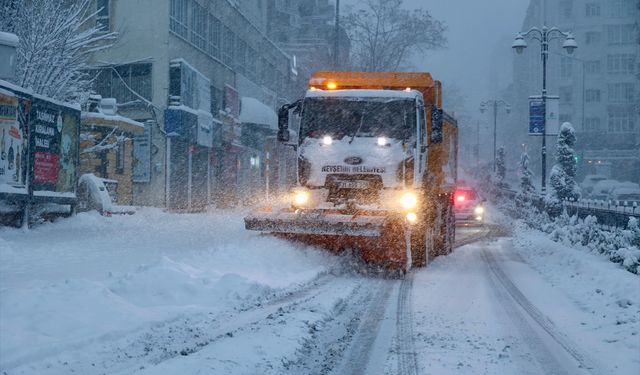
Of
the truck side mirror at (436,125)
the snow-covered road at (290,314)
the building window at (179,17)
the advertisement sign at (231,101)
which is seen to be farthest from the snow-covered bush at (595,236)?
the advertisement sign at (231,101)

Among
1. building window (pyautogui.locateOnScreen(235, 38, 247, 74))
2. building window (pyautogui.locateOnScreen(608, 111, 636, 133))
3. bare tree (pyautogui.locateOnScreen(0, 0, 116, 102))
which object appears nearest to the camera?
bare tree (pyautogui.locateOnScreen(0, 0, 116, 102))

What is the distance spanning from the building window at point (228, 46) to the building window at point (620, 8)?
60.0 meters

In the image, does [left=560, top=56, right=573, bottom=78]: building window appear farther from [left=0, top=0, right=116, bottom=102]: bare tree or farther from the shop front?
[left=0, top=0, right=116, bottom=102]: bare tree

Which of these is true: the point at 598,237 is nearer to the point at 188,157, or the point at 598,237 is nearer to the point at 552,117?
the point at 552,117

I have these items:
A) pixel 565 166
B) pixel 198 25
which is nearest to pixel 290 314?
pixel 565 166

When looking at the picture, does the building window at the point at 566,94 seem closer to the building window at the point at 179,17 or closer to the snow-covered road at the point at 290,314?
the building window at the point at 179,17

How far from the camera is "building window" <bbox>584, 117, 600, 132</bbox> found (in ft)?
284

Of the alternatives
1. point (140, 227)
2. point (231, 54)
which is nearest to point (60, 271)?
point (140, 227)

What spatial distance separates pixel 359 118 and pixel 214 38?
82.4ft

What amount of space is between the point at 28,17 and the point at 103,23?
9391mm

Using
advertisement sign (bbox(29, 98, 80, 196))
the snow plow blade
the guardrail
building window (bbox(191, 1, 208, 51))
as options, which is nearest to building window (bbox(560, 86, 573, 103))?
building window (bbox(191, 1, 208, 51))

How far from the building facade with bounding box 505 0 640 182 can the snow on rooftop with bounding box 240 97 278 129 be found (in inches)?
1813

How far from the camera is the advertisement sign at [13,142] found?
14.0 meters

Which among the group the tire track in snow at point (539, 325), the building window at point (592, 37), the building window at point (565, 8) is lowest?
the tire track in snow at point (539, 325)
